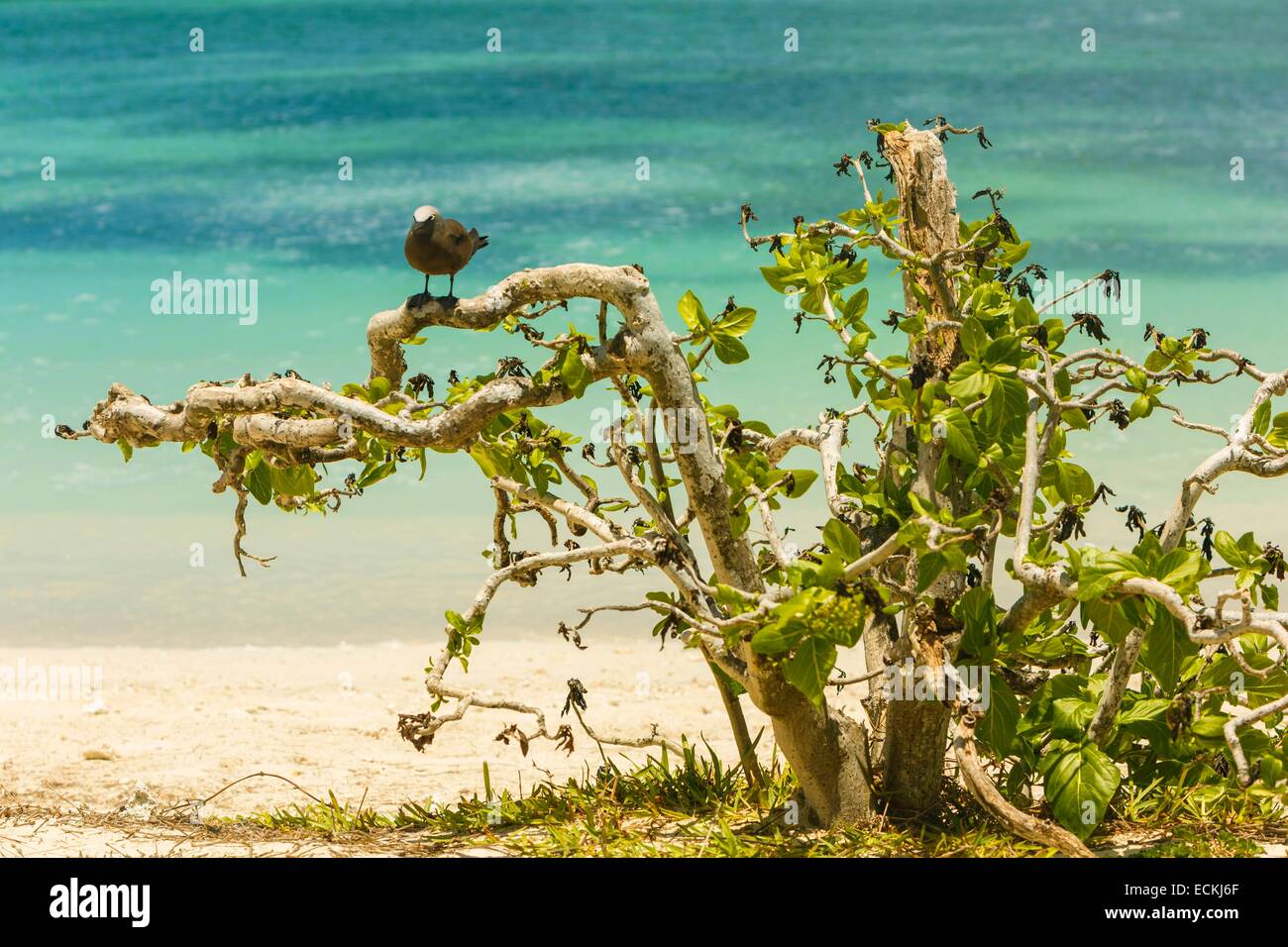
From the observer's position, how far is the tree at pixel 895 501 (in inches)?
182

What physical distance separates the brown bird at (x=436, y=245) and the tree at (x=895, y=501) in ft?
0.52

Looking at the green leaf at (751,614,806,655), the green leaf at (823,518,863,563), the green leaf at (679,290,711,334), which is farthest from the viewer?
the green leaf at (679,290,711,334)

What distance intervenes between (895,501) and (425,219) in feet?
7.75

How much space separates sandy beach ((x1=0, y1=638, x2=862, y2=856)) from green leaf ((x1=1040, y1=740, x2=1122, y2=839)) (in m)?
2.25

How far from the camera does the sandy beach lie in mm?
6883

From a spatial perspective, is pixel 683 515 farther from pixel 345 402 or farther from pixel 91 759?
pixel 91 759

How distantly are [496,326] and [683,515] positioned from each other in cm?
113

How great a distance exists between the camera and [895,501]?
5426 millimetres

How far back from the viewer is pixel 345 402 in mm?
4961

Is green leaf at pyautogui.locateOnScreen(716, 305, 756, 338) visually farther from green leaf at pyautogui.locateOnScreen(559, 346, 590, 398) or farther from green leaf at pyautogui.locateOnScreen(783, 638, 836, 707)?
green leaf at pyautogui.locateOnScreen(783, 638, 836, 707)

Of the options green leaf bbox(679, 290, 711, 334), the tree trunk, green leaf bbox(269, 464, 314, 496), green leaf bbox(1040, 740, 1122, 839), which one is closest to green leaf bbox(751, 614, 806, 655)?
the tree trunk

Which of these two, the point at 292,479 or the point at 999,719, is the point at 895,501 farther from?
the point at 292,479

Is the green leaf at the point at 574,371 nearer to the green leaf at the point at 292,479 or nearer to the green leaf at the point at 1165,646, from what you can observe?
the green leaf at the point at 292,479
